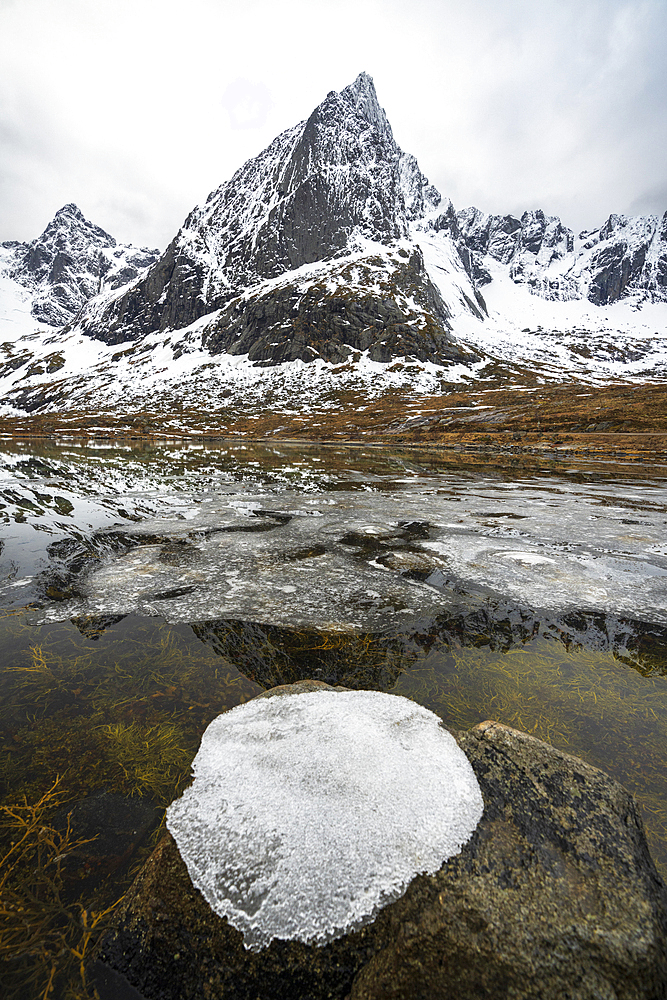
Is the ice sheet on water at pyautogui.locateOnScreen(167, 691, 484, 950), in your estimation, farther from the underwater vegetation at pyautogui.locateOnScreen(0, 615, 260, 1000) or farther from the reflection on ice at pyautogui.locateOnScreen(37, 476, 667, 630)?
the reflection on ice at pyautogui.locateOnScreen(37, 476, 667, 630)

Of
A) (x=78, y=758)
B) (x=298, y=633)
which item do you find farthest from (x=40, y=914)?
(x=298, y=633)

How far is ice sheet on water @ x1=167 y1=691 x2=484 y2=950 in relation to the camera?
230 centimetres

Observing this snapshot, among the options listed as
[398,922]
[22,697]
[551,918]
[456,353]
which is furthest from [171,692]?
[456,353]

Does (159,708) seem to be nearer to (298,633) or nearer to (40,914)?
(40,914)

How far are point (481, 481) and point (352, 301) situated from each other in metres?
132

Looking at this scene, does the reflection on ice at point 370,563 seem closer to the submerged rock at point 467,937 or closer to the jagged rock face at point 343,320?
the submerged rock at point 467,937

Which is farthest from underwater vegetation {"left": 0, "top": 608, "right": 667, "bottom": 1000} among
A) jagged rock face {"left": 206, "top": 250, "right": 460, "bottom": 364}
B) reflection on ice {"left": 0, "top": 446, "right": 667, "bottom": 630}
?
jagged rock face {"left": 206, "top": 250, "right": 460, "bottom": 364}

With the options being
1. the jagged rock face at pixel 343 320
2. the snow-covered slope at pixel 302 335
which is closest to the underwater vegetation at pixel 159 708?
the snow-covered slope at pixel 302 335

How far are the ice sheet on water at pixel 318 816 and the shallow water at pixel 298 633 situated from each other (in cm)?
77

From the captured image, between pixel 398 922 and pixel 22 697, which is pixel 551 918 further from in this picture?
pixel 22 697

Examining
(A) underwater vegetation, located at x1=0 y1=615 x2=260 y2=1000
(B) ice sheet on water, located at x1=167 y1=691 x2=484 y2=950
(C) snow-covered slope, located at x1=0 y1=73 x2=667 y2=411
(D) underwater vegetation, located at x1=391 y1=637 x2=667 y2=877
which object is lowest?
(D) underwater vegetation, located at x1=391 y1=637 x2=667 y2=877

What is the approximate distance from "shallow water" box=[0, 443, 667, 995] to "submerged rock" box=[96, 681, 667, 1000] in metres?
0.58

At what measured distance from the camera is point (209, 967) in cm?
214

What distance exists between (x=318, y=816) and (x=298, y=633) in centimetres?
342
